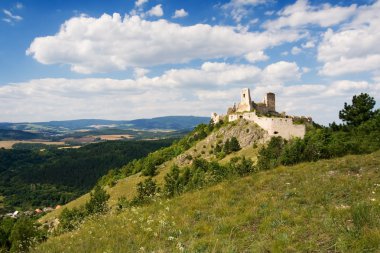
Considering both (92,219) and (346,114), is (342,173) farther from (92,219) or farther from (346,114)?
(346,114)

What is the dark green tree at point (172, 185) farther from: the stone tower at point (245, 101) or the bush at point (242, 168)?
the stone tower at point (245, 101)

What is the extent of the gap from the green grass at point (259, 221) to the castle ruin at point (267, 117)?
5013cm

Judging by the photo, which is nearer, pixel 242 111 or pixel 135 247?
pixel 135 247

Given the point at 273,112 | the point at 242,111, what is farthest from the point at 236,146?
the point at 273,112

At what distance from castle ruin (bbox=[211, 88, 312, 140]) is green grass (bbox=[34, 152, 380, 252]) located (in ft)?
164

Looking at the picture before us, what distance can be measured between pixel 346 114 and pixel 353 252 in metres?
57.7

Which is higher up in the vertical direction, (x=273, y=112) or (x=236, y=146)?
(x=273, y=112)

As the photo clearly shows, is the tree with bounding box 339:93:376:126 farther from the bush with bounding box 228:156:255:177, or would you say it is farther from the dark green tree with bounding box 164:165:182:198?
the dark green tree with bounding box 164:165:182:198

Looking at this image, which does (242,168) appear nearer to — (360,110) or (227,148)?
(360,110)

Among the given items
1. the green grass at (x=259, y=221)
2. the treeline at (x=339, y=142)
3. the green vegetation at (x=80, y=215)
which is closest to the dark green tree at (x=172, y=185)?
the green grass at (x=259, y=221)

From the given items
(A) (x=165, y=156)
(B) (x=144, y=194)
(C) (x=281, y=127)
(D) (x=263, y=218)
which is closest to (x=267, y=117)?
(C) (x=281, y=127)

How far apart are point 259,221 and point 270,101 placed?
81.8m

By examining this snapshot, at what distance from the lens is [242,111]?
87875mm

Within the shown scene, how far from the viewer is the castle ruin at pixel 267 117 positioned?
68.4m
